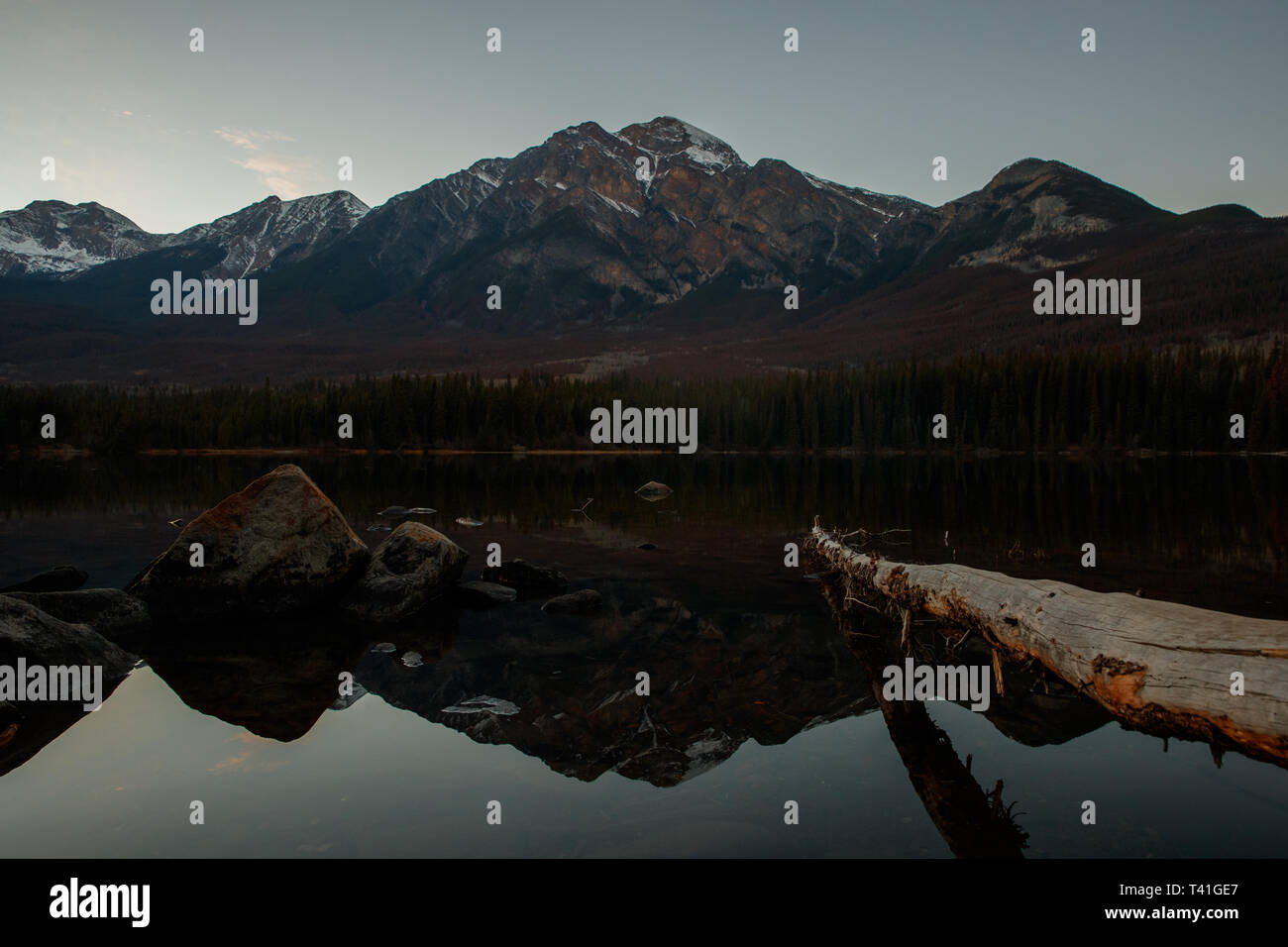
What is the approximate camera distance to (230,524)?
53.9ft

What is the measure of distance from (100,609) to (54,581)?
5035mm

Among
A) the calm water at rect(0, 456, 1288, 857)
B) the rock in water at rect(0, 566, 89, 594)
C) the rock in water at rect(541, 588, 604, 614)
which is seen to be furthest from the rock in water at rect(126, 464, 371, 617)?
the rock in water at rect(541, 588, 604, 614)

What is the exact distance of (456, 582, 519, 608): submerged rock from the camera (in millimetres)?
17391

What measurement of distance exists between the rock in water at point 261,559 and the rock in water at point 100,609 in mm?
678

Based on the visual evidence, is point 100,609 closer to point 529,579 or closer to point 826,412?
point 529,579

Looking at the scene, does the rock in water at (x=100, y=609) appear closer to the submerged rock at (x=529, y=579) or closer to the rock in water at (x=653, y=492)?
the submerged rock at (x=529, y=579)

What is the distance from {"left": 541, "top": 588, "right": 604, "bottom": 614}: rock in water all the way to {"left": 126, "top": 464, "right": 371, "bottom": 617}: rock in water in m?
4.83

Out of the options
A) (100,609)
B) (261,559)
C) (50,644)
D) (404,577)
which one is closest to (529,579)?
(404,577)

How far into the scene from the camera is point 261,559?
52.8 feet

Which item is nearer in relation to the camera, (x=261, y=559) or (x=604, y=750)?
(x=604, y=750)

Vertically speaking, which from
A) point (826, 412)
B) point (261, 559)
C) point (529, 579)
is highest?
point (826, 412)
